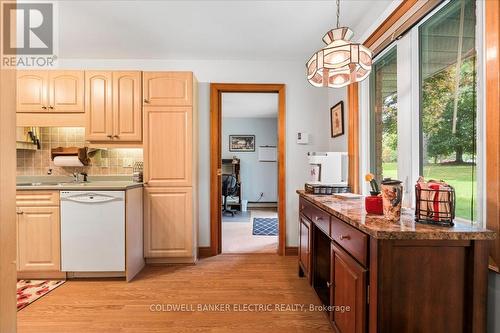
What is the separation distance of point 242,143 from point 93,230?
446cm

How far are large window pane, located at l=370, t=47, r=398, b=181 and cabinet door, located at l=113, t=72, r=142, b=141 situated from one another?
92.4 inches

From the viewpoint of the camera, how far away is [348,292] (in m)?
1.30

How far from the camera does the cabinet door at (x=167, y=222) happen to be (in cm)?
267

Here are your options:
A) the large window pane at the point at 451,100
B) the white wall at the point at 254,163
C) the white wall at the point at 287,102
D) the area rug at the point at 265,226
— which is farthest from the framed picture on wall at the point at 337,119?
the white wall at the point at 254,163

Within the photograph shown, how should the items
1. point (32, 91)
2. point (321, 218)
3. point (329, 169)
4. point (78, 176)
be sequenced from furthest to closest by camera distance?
point (78, 176) → point (32, 91) → point (329, 169) → point (321, 218)

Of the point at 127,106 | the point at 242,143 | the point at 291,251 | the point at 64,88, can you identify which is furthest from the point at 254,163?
the point at 64,88

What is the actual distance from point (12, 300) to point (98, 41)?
270cm

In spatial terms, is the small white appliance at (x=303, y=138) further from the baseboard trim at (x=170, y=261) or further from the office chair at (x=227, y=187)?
the office chair at (x=227, y=187)

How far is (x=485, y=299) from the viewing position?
101cm

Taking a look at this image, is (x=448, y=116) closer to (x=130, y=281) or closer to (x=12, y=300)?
(x=12, y=300)

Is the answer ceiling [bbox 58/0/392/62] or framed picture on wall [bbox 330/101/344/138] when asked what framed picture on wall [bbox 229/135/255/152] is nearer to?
ceiling [bbox 58/0/392/62]

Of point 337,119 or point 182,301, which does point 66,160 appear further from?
point 337,119

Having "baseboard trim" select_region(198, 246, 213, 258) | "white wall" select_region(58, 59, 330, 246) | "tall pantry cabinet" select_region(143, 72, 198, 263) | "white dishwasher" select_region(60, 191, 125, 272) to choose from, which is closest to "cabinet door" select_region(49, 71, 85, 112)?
"white wall" select_region(58, 59, 330, 246)

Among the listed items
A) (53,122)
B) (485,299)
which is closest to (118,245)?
(53,122)
